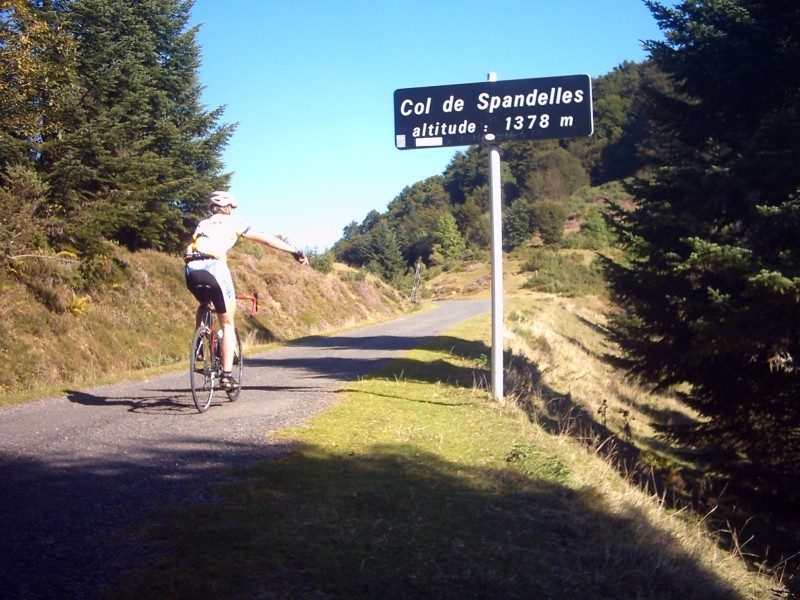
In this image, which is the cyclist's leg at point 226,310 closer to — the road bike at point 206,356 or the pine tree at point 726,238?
the road bike at point 206,356

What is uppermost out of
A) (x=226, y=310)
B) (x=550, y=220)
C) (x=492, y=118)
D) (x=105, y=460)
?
(x=550, y=220)

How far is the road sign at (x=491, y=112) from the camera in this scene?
307 inches

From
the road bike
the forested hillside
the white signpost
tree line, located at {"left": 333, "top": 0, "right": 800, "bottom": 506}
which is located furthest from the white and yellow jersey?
the forested hillside

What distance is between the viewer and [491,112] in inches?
315

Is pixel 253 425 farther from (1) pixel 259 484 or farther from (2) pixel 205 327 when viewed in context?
(1) pixel 259 484

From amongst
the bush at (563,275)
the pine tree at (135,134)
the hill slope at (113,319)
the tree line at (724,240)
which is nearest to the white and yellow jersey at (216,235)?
the hill slope at (113,319)

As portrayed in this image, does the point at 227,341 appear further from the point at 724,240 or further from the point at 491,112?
the point at 724,240

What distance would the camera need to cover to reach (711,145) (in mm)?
11359

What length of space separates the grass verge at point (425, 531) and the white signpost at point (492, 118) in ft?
7.69

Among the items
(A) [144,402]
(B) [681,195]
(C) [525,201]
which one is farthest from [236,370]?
(C) [525,201]

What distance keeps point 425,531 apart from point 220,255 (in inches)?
134

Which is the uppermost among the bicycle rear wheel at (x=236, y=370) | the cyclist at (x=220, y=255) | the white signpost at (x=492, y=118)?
the white signpost at (x=492, y=118)

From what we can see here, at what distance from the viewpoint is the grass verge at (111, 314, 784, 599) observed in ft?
11.0

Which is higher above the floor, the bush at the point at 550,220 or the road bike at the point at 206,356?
the bush at the point at 550,220
